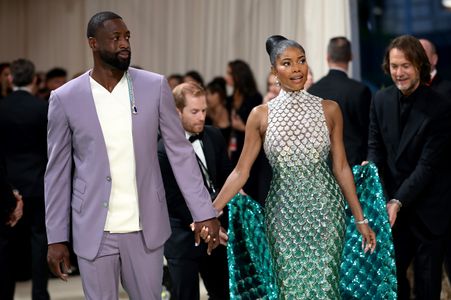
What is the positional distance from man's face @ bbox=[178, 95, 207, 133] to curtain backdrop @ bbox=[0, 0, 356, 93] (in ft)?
12.5

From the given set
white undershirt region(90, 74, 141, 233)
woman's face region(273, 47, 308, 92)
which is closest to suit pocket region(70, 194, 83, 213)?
white undershirt region(90, 74, 141, 233)

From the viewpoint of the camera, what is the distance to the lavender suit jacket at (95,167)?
182 inches

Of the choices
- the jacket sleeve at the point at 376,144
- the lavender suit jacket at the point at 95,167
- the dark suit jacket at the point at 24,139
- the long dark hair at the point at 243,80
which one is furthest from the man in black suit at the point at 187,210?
the long dark hair at the point at 243,80

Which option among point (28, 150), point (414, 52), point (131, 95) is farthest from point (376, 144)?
point (28, 150)

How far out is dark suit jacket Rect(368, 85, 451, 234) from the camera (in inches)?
236

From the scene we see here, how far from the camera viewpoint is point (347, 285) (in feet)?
19.1

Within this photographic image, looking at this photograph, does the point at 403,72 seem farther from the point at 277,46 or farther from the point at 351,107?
the point at 351,107

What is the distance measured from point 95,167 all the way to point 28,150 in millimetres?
3448

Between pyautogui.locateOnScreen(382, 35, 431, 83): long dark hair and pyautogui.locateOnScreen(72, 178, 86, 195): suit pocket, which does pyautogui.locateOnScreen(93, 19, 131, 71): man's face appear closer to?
pyautogui.locateOnScreen(72, 178, 86, 195): suit pocket

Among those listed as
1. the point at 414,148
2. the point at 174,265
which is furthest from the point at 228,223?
the point at 414,148

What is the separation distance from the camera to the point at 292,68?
16.9 feet

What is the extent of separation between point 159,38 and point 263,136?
281 inches

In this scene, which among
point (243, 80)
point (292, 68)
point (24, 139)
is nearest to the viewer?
point (292, 68)

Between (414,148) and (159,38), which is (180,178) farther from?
(159,38)
